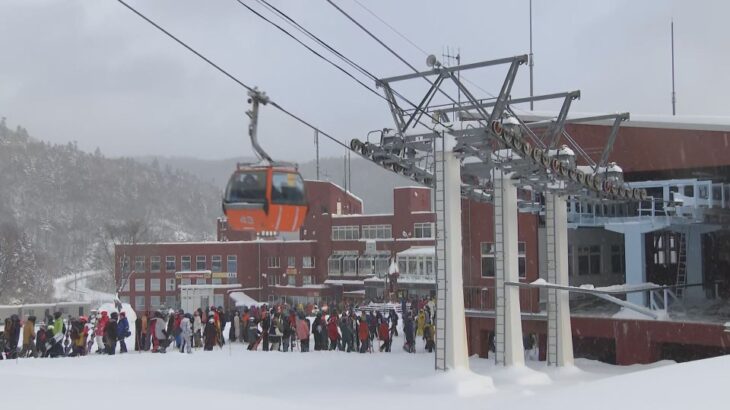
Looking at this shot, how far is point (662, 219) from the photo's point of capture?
24266mm

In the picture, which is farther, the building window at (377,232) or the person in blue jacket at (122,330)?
the building window at (377,232)

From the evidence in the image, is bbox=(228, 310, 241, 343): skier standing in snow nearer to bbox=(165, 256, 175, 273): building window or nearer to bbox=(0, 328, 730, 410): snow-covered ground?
bbox=(0, 328, 730, 410): snow-covered ground

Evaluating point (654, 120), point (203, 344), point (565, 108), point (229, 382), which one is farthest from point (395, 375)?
point (654, 120)

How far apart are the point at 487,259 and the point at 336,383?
1054 centimetres

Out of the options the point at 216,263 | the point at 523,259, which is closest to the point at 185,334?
the point at 523,259

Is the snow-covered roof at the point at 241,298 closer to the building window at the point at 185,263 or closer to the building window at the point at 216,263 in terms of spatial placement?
the building window at the point at 216,263

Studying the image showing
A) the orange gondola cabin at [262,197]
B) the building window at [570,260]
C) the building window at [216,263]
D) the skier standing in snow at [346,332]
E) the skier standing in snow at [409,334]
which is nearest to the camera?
the orange gondola cabin at [262,197]

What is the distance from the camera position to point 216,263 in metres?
64.9

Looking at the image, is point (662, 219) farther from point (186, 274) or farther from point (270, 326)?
point (186, 274)

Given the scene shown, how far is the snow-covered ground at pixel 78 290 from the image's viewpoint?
4152 inches

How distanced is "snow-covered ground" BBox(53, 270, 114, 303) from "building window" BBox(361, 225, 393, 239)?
44.1 m

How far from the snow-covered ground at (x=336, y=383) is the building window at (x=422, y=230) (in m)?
35.1

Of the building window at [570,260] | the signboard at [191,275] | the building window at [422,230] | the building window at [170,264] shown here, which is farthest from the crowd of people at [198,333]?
the building window at [170,264]

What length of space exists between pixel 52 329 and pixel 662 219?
18383 mm
